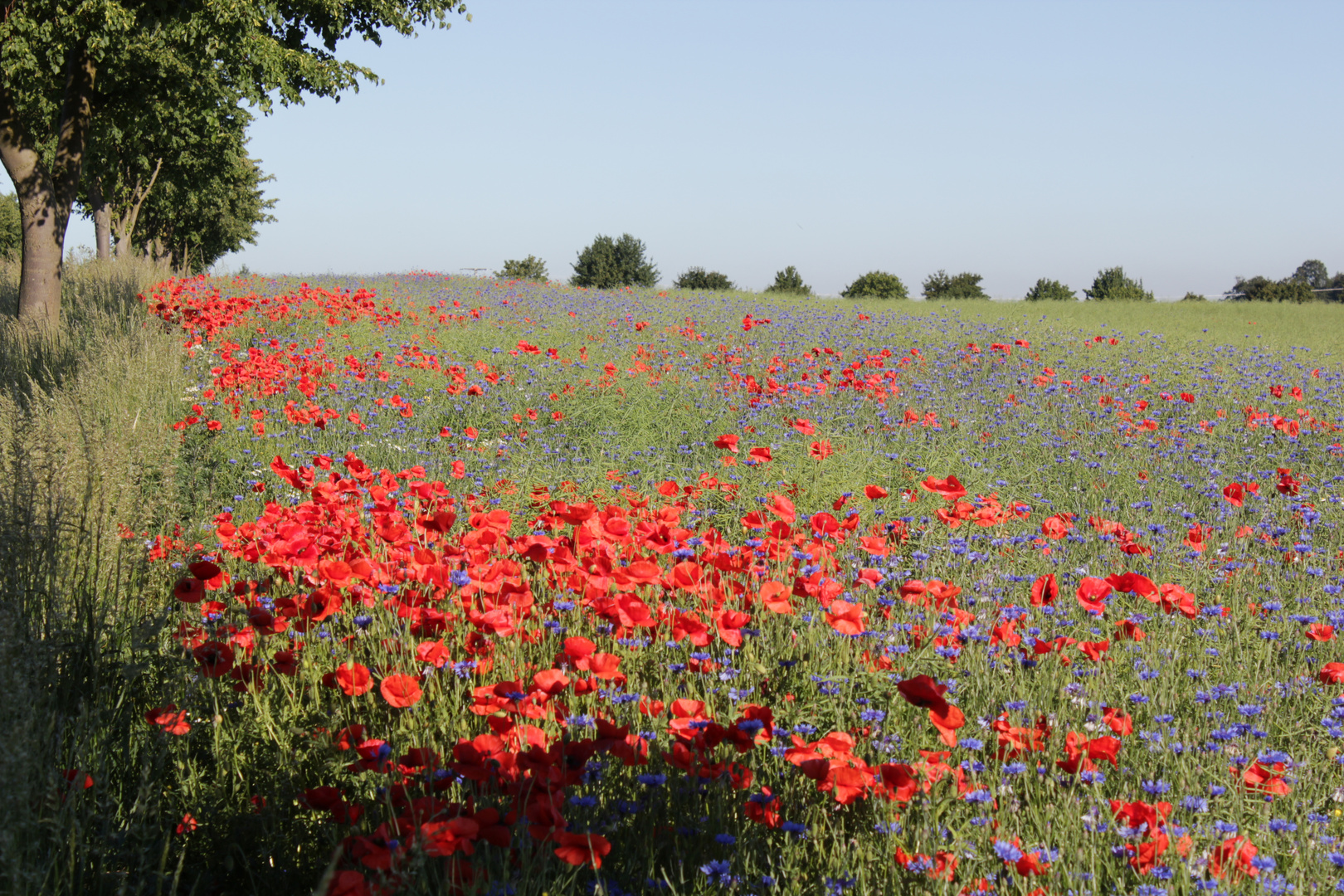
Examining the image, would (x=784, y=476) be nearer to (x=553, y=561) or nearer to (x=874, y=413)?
(x=874, y=413)

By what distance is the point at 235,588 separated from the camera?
114 inches

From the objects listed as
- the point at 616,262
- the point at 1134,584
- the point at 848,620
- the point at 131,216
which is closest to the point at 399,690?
the point at 848,620

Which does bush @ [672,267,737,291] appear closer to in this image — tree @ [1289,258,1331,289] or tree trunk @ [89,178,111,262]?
tree trunk @ [89,178,111,262]

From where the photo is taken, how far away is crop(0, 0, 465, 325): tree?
988 centimetres

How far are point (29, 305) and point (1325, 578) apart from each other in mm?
13241

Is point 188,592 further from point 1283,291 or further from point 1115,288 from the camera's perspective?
point 1283,291

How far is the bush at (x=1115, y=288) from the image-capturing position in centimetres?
3056

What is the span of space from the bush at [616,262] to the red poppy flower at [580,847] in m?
Result: 40.0

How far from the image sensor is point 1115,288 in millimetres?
31875

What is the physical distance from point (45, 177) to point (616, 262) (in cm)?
3163

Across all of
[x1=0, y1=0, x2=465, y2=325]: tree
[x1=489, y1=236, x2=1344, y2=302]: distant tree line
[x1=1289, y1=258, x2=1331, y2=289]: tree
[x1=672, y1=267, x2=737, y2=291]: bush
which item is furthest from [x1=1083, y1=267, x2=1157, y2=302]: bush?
[x1=1289, y1=258, x2=1331, y2=289]: tree

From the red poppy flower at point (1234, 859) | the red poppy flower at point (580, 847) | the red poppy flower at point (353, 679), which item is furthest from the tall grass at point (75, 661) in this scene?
the red poppy flower at point (1234, 859)

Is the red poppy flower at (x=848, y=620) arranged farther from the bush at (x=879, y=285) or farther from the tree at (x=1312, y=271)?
the tree at (x=1312, y=271)

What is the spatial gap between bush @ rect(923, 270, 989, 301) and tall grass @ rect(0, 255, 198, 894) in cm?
3623
